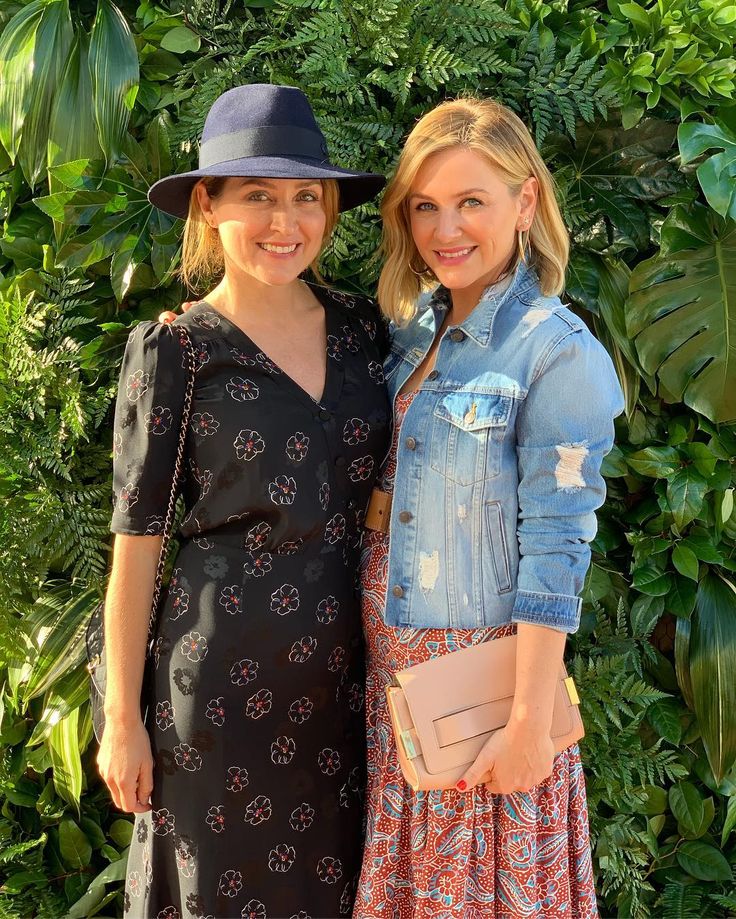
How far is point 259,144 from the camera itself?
1.72 metres

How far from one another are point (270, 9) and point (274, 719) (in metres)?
1.68

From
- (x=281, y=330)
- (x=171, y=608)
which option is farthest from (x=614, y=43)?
(x=171, y=608)

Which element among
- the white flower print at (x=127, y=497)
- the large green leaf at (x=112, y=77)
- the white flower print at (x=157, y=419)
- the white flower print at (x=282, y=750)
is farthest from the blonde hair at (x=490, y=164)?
the white flower print at (x=282, y=750)

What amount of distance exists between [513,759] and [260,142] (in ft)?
4.00

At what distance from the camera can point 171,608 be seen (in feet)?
5.91

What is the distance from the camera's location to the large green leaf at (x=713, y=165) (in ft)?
7.06

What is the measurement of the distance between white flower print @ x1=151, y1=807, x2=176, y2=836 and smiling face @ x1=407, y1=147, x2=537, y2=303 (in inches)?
46.1

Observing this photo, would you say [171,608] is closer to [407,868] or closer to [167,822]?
[167,822]

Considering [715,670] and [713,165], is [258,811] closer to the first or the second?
[715,670]

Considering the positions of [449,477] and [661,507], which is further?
[661,507]

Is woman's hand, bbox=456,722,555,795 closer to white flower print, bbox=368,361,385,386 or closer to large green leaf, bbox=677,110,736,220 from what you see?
white flower print, bbox=368,361,385,386

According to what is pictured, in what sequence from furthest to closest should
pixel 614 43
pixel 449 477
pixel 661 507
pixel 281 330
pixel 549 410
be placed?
pixel 661 507, pixel 614 43, pixel 281 330, pixel 449 477, pixel 549 410

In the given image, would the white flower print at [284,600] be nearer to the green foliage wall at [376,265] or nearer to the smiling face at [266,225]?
the smiling face at [266,225]

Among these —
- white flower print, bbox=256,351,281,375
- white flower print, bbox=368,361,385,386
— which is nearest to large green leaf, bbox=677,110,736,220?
white flower print, bbox=368,361,385,386
